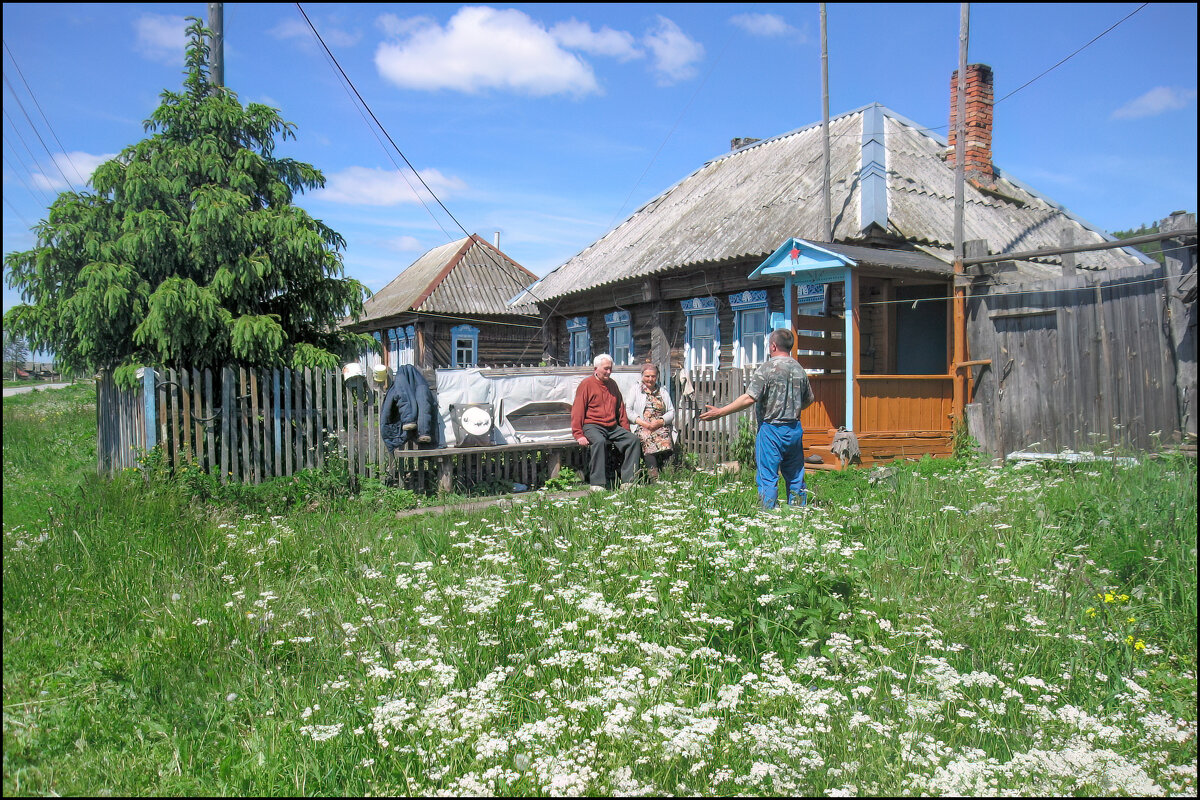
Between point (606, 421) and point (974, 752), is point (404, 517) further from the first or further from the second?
point (974, 752)

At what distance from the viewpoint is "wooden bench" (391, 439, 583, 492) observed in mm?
8117

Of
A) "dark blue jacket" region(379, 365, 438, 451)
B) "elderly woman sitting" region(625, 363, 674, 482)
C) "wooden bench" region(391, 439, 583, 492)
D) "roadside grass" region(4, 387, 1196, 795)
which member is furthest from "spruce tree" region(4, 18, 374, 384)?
"elderly woman sitting" region(625, 363, 674, 482)

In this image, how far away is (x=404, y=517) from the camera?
6.65 meters

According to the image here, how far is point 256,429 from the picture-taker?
295 inches

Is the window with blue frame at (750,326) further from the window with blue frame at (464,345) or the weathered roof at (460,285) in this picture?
the window with blue frame at (464,345)

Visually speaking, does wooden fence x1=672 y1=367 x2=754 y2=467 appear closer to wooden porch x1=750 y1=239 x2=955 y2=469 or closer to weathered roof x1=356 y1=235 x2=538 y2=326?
wooden porch x1=750 y1=239 x2=955 y2=469

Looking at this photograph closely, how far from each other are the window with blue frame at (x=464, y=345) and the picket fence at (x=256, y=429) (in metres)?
14.9

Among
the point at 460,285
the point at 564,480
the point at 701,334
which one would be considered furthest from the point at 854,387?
the point at 460,285

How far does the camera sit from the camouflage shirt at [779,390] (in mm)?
5945

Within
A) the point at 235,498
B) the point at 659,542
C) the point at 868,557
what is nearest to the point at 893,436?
the point at 868,557

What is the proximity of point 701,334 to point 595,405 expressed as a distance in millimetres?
5976

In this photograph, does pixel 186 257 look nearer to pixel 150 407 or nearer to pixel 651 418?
pixel 150 407

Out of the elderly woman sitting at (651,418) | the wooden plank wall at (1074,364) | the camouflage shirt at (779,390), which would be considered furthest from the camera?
the elderly woman sitting at (651,418)

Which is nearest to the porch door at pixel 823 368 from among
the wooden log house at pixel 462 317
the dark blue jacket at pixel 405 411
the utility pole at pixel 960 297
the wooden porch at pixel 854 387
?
the wooden porch at pixel 854 387
